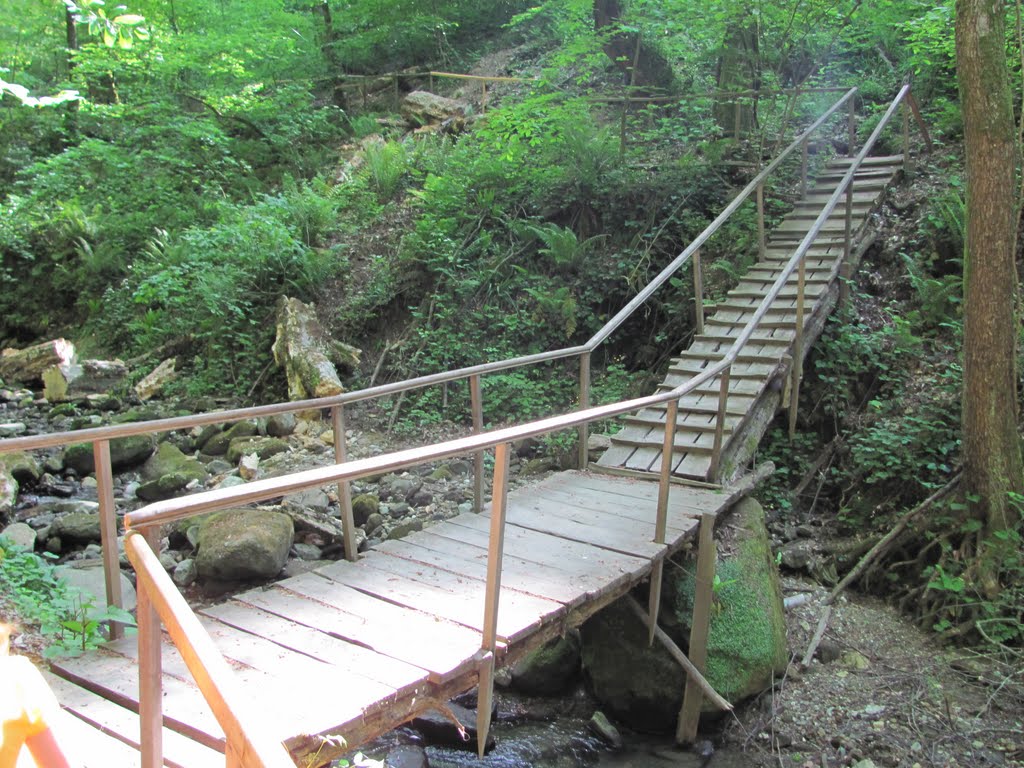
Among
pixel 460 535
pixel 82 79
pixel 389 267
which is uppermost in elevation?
pixel 82 79

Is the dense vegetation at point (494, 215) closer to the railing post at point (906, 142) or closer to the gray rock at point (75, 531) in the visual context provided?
the railing post at point (906, 142)

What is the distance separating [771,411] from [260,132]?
13207 millimetres

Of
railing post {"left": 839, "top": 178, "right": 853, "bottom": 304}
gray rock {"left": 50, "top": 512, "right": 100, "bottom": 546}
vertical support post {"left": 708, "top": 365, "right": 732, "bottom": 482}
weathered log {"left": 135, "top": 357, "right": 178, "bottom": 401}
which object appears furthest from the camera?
weathered log {"left": 135, "top": 357, "right": 178, "bottom": 401}

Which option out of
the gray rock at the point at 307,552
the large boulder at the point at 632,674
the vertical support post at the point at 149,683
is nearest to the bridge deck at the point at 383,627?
the vertical support post at the point at 149,683

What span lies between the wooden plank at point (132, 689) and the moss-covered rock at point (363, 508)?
3615 millimetres

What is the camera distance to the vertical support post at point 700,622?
492 cm

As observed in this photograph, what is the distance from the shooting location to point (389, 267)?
34.0 ft

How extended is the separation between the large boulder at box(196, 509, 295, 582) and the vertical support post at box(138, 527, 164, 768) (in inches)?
132

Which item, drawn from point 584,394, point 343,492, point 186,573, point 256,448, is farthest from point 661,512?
point 256,448

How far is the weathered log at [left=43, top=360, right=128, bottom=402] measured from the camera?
36.8 ft

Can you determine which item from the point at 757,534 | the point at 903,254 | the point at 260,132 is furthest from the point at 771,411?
the point at 260,132

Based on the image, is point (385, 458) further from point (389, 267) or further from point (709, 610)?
point (389, 267)

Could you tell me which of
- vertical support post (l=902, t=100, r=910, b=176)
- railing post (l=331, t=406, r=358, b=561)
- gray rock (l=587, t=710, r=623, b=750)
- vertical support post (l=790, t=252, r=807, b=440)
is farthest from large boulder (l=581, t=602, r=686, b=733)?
vertical support post (l=902, t=100, r=910, b=176)

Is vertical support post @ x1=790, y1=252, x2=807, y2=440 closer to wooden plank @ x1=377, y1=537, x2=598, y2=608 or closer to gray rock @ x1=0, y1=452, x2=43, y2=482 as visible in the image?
wooden plank @ x1=377, y1=537, x2=598, y2=608
